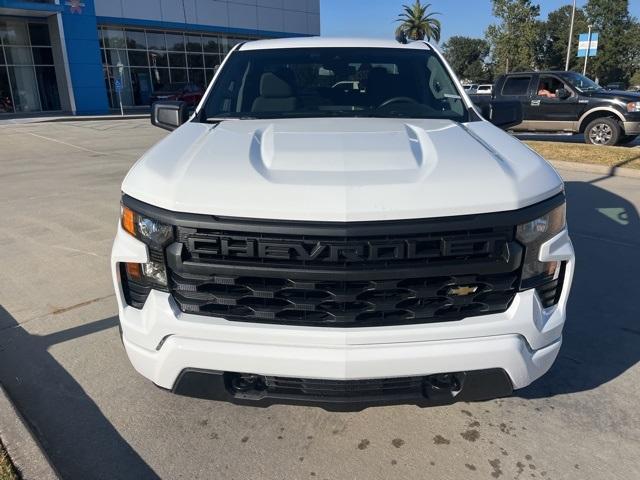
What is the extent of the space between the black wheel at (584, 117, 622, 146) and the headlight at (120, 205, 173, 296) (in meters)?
12.9

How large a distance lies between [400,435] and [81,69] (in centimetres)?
3093

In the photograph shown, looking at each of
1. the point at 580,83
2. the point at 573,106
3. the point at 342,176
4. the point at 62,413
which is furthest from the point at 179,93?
the point at 342,176

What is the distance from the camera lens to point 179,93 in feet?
94.7

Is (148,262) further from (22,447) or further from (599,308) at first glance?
(599,308)

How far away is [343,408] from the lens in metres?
2.18

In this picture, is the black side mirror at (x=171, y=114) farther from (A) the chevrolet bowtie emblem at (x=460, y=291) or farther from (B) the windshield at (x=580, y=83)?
(B) the windshield at (x=580, y=83)

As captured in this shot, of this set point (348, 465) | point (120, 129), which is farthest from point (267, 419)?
point (120, 129)

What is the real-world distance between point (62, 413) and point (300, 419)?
4.20ft

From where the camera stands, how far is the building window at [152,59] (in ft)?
101

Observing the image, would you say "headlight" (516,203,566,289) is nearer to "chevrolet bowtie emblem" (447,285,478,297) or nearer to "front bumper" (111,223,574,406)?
"front bumper" (111,223,574,406)

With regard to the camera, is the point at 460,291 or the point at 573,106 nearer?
A: the point at 460,291

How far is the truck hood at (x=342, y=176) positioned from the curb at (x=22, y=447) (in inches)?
49.7

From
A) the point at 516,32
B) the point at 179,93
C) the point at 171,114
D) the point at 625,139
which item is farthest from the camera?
the point at 516,32

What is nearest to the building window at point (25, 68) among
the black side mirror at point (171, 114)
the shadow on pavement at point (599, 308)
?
A: the black side mirror at point (171, 114)
